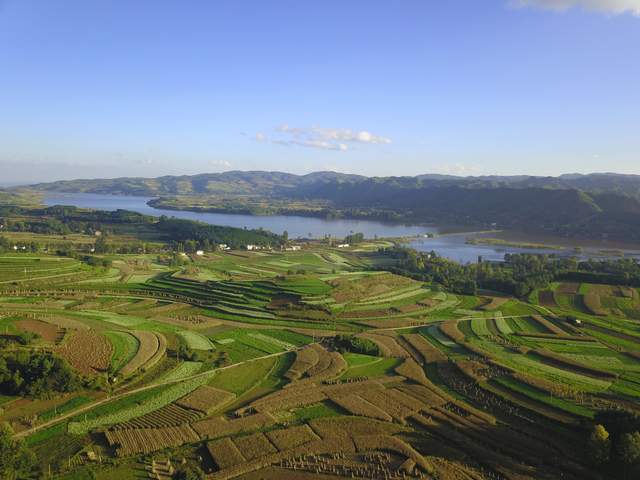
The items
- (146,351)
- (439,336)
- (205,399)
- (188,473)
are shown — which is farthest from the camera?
(439,336)

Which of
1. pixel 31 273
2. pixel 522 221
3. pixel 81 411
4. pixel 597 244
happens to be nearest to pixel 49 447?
pixel 81 411

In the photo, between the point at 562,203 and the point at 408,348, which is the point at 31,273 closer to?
the point at 408,348

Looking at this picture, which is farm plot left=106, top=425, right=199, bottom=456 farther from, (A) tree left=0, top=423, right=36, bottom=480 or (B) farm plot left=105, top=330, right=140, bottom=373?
(B) farm plot left=105, top=330, right=140, bottom=373

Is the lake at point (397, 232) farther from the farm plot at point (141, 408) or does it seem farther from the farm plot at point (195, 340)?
the farm plot at point (141, 408)

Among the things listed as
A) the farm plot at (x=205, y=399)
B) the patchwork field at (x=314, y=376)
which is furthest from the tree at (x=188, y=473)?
the farm plot at (x=205, y=399)

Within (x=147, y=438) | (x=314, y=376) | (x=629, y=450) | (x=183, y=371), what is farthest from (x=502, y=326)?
(x=147, y=438)

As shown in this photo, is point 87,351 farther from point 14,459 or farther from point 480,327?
point 480,327
